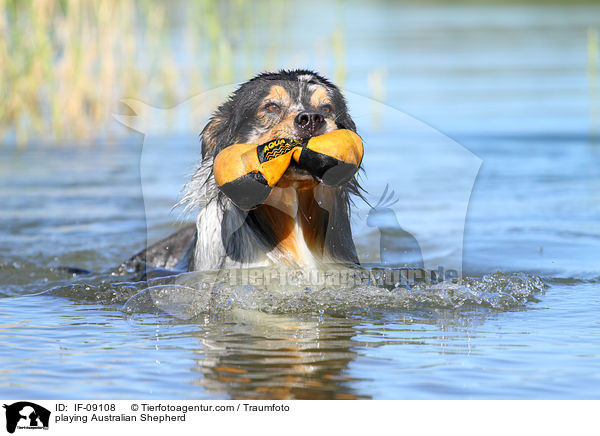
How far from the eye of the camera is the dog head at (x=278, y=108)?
5336mm

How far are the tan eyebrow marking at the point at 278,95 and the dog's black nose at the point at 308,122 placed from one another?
0.94 feet

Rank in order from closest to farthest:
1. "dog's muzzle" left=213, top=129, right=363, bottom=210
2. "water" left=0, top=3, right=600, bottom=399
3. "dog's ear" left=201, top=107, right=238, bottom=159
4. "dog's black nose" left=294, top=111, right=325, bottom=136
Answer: "water" left=0, top=3, right=600, bottom=399 → "dog's muzzle" left=213, top=129, right=363, bottom=210 → "dog's black nose" left=294, top=111, right=325, bottom=136 → "dog's ear" left=201, top=107, right=238, bottom=159

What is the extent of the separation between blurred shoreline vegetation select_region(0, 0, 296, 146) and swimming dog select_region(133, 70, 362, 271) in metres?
6.03

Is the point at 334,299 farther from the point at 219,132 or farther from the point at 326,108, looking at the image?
the point at 219,132

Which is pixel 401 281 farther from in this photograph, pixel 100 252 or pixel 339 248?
pixel 100 252

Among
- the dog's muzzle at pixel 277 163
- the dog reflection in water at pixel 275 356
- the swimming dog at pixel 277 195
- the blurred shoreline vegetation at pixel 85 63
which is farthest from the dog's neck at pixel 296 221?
the blurred shoreline vegetation at pixel 85 63

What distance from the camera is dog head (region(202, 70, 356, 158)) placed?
5.34 meters

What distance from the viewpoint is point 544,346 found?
4.70 meters

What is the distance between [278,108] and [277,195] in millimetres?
542

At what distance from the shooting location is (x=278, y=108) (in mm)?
5488

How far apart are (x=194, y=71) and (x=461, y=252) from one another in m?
6.82

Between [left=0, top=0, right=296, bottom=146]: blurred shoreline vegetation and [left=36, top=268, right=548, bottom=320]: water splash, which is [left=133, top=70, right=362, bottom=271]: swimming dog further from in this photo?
[left=0, top=0, right=296, bottom=146]: blurred shoreline vegetation

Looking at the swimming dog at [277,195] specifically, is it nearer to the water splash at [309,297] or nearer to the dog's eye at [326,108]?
the dog's eye at [326,108]

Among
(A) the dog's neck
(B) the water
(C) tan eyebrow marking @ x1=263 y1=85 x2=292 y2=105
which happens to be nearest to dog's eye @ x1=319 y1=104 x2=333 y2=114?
(C) tan eyebrow marking @ x1=263 y1=85 x2=292 y2=105
